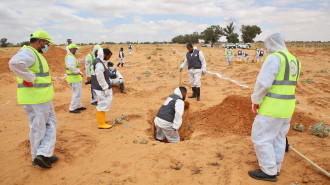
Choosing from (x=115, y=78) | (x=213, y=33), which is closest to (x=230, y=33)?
(x=213, y=33)

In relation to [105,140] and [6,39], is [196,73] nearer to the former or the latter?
[105,140]

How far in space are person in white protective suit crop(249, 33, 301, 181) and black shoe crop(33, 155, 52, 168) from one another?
10.9 feet

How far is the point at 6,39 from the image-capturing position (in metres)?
32.1

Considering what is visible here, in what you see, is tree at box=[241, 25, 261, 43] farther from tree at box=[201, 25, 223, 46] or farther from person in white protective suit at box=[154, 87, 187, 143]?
person in white protective suit at box=[154, 87, 187, 143]

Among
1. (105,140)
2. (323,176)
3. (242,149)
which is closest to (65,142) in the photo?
(105,140)

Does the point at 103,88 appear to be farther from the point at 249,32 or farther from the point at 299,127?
the point at 249,32

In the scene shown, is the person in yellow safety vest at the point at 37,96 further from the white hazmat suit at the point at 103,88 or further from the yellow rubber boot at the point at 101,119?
the yellow rubber boot at the point at 101,119

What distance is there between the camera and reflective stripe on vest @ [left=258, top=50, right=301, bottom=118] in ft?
9.09

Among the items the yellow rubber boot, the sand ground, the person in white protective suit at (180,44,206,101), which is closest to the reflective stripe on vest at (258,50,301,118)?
the sand ground

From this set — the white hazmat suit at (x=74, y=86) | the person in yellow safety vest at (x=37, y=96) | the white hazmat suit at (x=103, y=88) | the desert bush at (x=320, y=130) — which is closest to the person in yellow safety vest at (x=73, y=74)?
the white hazmat suit at (x=74, y=86)

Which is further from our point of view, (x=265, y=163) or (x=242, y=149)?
(x=242, y=149)

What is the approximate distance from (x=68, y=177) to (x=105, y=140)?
1.34 metres

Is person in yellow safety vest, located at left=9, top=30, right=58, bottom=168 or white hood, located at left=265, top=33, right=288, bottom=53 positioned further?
person in yellow safety vest, located at left=9, top=30, right=58, bottom=168

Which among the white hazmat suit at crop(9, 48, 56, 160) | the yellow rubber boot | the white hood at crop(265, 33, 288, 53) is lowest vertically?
the yellow rubber boot
